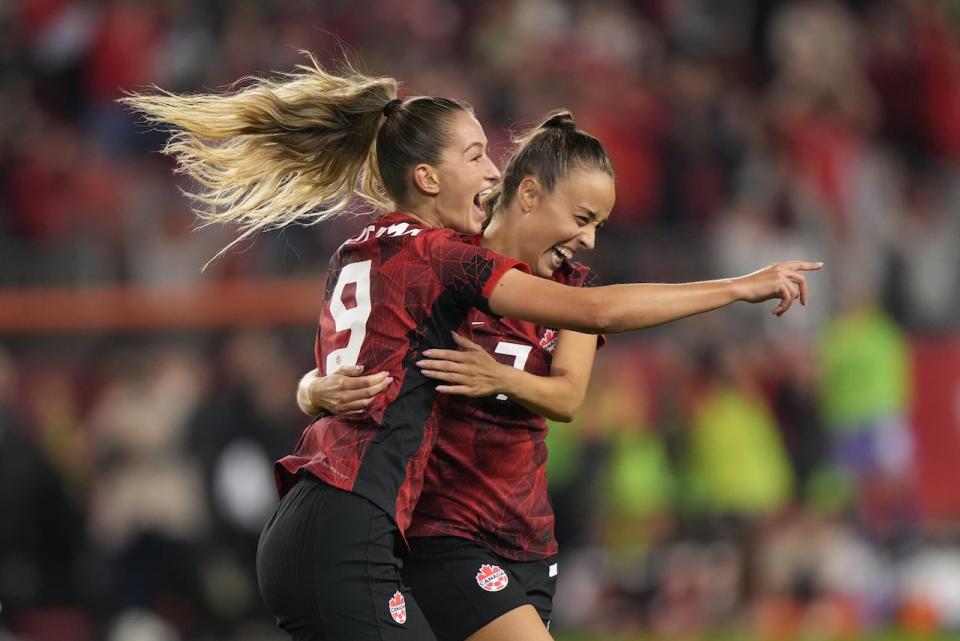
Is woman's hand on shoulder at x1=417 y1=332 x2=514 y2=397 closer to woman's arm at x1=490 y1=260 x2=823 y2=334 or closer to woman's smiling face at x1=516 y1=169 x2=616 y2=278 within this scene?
woman's arm at x1=490 y1=260 x2=823 y2=334

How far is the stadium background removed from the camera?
379 inches

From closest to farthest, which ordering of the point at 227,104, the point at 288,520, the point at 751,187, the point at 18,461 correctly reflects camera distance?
the point at 288,520
the point at 227,104
the point at 18,461
the point at 751,187

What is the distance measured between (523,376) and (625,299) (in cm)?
49

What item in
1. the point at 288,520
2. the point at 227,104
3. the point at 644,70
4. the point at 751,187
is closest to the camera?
the point at 288,520

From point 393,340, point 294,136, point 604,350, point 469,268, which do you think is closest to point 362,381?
point 393,340

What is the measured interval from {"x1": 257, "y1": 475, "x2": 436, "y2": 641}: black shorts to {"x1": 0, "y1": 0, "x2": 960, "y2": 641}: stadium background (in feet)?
18.9

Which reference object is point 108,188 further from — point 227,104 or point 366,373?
point 366,373

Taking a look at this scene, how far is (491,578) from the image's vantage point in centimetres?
447

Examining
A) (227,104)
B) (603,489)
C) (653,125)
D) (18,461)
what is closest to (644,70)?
(653,125)

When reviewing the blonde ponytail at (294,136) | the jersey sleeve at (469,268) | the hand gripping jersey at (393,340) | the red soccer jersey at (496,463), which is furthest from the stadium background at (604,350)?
the jersey sleeve at (469,268)

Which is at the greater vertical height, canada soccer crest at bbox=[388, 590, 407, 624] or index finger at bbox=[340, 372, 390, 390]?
index finger at bbox=[340, 372, 390, 390]

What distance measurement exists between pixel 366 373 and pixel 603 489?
644cm

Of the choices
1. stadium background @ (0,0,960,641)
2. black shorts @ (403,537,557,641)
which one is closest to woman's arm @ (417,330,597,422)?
black shorts @ (403,537,557,641)

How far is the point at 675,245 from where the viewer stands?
10.7m
